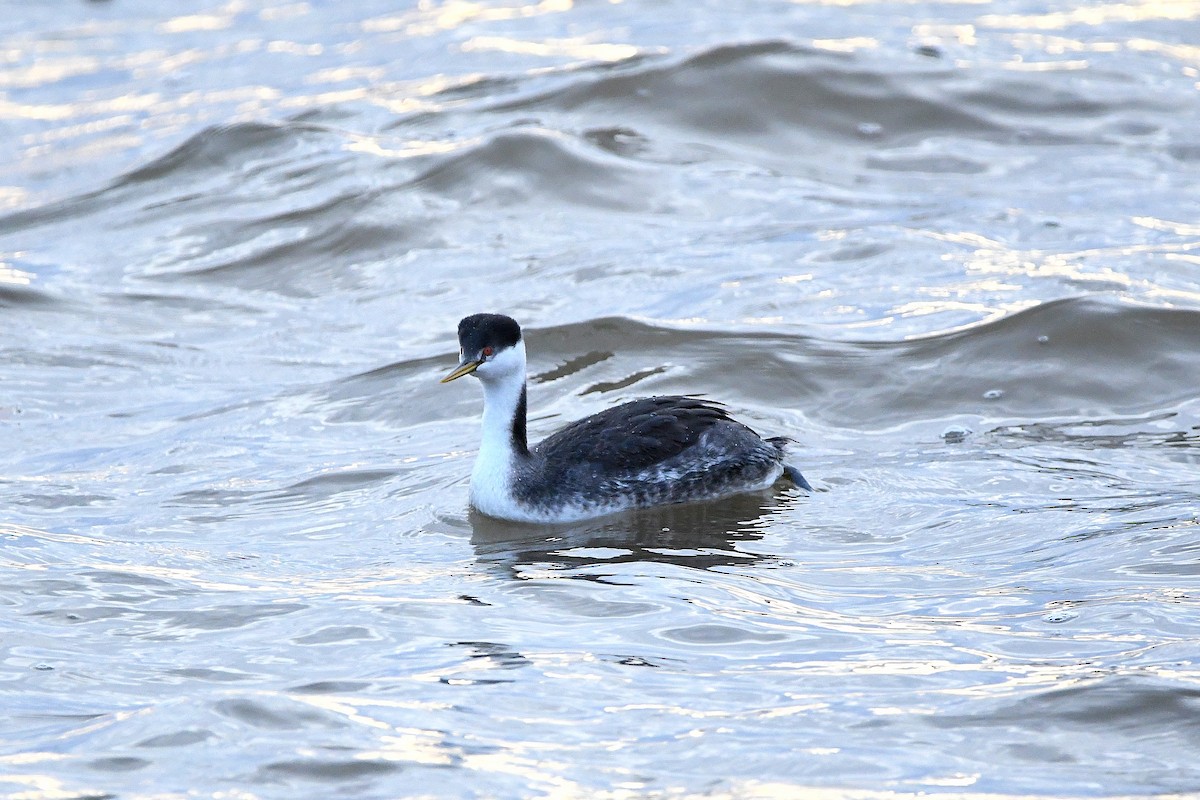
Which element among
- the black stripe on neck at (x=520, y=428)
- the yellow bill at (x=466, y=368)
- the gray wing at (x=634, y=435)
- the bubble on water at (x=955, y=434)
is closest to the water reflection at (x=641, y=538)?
the gray wing at (x=634, y=435)

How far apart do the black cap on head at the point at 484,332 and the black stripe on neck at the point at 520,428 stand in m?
0.34

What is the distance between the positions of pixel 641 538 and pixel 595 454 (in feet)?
1.88

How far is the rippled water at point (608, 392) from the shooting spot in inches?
235

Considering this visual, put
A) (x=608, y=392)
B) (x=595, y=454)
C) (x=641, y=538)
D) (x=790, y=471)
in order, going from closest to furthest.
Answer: (x=641, y=538), (x=595, y=454), (x=790, y=471), (x=608, y=392)

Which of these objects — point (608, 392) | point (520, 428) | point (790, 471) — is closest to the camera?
point (520, 428)

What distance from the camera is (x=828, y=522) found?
28.0ft

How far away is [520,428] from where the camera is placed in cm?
899

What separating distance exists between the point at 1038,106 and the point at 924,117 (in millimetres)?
1216

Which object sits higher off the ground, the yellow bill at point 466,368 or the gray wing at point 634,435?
the yellow bill at point 466,368

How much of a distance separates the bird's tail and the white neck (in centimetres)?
147

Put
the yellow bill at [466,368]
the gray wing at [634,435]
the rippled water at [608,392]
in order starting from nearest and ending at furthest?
the rippled water at [608,392], the yellow bill at [466,368], the gray wing at [634,435]

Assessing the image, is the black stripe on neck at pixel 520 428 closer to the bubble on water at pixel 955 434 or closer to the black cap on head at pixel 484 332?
the black cap on head at pixel 484 332

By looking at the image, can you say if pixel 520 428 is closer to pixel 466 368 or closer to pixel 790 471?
pixel 466 368

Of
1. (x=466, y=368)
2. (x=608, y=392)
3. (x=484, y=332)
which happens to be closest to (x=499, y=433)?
(x=466, y=368)
